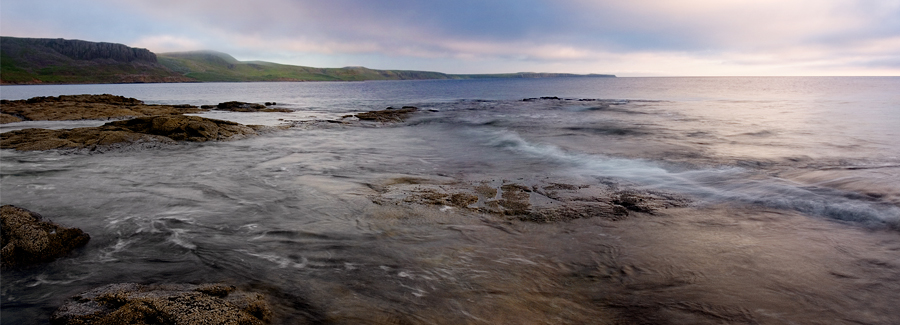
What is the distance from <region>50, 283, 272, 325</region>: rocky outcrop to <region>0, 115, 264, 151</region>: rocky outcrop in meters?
12.4

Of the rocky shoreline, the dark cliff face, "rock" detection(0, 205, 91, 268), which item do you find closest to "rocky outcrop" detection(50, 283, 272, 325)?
"rock" detection(0, 205, 91, 268)

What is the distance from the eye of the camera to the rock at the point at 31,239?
5051 millimetres

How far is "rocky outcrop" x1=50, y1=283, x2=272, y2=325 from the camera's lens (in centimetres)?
362

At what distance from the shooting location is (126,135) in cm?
1495

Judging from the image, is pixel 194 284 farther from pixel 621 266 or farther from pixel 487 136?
pixel 487 136

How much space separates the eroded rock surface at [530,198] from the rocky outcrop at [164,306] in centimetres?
398

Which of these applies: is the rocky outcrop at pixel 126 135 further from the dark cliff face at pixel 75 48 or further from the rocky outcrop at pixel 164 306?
the dark cliff face at pixel 75 48

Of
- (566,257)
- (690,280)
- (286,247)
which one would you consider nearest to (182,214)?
(286,247)

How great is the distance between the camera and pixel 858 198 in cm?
809

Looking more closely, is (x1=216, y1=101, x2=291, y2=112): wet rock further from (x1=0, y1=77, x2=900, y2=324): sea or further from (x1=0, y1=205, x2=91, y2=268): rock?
(x1=0, y1=205, x2=91, y2=268): rock

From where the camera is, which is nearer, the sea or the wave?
the sea

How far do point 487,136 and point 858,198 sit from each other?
13449 millimetres

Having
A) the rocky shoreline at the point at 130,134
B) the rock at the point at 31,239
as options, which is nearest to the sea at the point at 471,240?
the rock at the point at 31,239

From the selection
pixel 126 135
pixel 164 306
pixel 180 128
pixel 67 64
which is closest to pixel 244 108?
pixel 180 128
